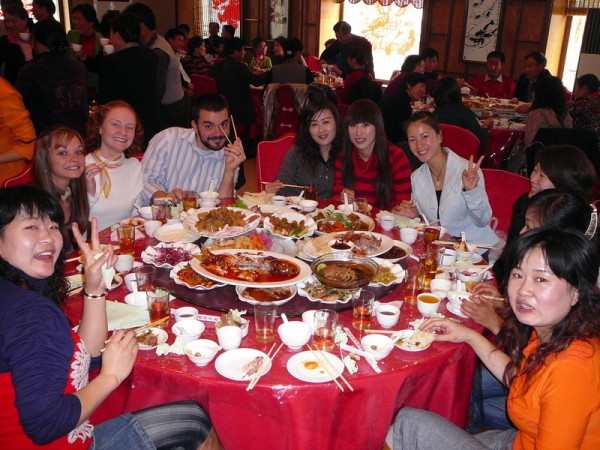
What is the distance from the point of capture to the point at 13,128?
11.3ft

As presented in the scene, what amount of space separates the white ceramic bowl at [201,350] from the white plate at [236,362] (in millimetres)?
29

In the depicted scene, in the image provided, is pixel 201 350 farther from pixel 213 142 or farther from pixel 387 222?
pixel 213 142

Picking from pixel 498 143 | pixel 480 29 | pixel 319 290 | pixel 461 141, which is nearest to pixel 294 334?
pixel 319 290

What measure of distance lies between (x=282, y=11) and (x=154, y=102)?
814cm

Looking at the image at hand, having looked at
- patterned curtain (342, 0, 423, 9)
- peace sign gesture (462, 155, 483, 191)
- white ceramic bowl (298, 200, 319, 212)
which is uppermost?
patterned curtain (342, 0, 423, 9)

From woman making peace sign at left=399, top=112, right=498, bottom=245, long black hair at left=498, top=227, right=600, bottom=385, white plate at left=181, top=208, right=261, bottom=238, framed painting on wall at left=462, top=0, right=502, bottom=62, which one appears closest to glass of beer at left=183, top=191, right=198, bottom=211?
white plate at left=181, top=208, right=261, bottom=238

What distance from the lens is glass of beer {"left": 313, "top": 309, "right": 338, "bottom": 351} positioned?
1.68 meters

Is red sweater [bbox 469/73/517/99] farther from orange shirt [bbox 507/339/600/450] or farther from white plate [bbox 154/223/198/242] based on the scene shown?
orange shirt [bbox 507/339/600/450]

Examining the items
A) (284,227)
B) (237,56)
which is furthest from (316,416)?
(237,56)

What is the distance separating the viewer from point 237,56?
26.3 feet

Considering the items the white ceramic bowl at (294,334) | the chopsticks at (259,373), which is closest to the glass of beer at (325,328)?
the white ceramic bowl at (294,334)

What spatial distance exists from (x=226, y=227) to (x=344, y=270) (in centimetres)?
69

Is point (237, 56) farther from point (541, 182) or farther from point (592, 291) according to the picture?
point (592, 291)

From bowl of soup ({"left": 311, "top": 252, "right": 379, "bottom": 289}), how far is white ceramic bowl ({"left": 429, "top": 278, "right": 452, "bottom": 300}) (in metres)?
0.23
